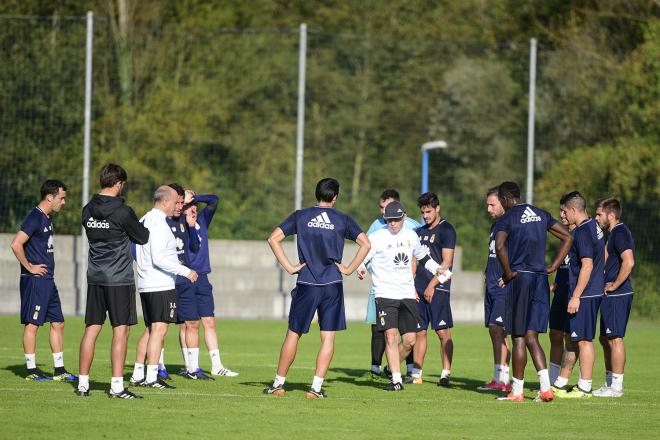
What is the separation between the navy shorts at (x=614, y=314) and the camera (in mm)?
12280

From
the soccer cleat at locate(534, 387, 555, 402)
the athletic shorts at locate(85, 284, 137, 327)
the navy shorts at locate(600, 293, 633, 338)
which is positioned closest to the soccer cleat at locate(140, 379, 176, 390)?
the athletic shorts at locate(85, 284, 137, 327)

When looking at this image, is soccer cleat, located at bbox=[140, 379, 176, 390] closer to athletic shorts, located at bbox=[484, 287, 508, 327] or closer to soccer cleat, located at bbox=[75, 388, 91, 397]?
soccer cleat, located at bbox=[75, 388, 91, 397]

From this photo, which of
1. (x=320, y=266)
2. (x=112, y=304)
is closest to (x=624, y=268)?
(x=320, y=266)

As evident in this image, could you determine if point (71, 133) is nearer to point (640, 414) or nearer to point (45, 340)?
point (45, 340)

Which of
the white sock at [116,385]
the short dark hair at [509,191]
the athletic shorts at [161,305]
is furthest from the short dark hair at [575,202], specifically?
the white sock at [116,385]

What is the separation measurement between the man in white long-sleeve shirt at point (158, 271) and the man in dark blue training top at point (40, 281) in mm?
1366

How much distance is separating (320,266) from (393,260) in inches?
52.3

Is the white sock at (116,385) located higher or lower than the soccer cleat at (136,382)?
higher

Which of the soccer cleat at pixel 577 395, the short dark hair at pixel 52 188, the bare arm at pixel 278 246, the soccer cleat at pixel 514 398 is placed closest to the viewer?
the bare arm at pixel 278 246

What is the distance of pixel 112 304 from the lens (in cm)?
1068

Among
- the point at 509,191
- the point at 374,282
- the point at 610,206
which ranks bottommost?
the point at 374,282

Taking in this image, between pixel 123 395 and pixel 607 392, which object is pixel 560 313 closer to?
pixel 607 392

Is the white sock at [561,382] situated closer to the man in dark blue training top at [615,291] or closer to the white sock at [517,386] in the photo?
the man in dark blue training top at [615,291]

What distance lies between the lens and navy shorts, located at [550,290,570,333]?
12422 mm
